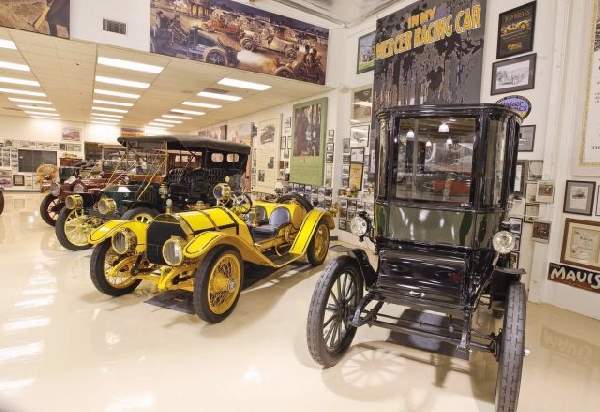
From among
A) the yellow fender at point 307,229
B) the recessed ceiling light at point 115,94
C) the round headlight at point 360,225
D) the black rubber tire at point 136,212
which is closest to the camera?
the round headlight at point 360,225

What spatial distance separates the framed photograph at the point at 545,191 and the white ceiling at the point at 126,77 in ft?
14.3

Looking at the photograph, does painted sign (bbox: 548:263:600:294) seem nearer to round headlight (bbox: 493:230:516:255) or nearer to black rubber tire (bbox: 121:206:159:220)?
round headlight (bbox: 493:230:516:255)

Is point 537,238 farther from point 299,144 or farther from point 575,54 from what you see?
point 299,144

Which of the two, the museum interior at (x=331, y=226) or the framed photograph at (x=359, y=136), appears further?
the framed photograph at (x=359, y=136)

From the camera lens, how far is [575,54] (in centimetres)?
385

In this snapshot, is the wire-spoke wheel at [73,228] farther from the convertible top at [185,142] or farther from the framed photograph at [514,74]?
the framed photograph at [514,74]

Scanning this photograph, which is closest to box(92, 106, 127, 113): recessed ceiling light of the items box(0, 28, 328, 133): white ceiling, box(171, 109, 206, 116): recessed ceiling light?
box(0, 28, 328, 133): white ceiling

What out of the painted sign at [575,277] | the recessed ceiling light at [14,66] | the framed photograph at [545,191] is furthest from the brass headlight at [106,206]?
the painted sign at [575,277]

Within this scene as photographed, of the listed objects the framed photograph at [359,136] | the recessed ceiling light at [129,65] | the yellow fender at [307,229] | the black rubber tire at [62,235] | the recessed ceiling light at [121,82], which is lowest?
the black rubber tire at [62,235]

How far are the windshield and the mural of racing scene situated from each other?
4.29 metres

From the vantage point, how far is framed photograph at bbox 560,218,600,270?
12.4ft

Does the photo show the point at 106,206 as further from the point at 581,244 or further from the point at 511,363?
the point at 581,244

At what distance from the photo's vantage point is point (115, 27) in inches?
208

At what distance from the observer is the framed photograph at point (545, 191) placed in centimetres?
403
